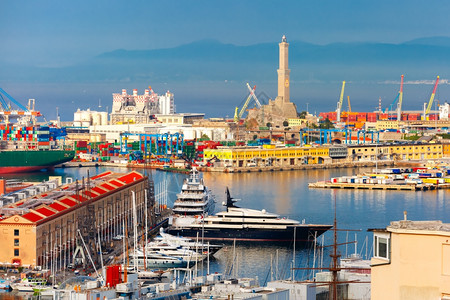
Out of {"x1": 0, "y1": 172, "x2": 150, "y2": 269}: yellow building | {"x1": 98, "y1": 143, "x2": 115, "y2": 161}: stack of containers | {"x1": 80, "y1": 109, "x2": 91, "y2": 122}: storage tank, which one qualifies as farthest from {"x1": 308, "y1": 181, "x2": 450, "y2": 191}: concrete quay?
{"x1": 80, "y1": 109, "x2": 91, "y2": 122}: storage tank

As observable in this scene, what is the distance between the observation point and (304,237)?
11445 mm

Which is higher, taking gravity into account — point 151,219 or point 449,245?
point 449,245

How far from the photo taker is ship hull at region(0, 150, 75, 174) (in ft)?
82.4

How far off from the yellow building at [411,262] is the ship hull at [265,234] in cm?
956

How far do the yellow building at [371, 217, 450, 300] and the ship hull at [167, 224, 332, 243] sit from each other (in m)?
9.56

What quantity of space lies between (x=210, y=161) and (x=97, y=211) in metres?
14.6

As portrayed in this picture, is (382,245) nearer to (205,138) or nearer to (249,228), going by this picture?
(249,228)

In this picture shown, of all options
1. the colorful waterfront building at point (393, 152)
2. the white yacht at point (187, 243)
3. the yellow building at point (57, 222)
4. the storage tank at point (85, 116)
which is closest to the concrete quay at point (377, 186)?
the yellow building at point (57, 222)

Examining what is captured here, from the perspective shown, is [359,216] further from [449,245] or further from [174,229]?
[449,245]

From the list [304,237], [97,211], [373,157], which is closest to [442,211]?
[304,237]

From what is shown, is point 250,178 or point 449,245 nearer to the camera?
point 449,245

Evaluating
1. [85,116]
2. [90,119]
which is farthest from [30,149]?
[85,116]

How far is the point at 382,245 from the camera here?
1757 mm

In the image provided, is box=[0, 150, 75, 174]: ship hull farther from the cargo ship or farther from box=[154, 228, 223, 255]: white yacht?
box=[154, 228, 223, 255]: white yacht
